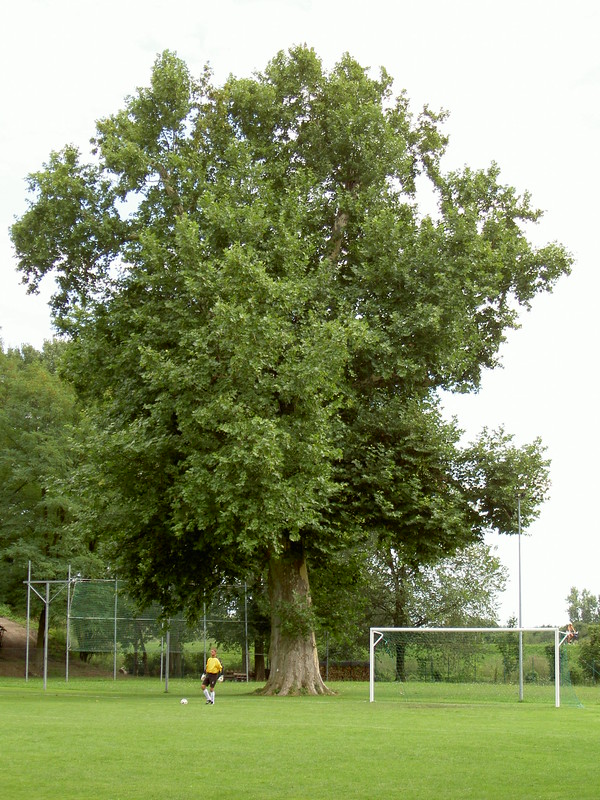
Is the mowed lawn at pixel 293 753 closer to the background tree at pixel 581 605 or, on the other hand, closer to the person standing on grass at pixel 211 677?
the person standing on grass at pixel 211 677

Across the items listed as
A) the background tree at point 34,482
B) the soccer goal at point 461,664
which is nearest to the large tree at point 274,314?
the soccer goal at point 461,664

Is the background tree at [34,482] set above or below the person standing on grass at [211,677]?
above

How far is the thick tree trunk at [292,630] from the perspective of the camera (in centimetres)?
2894

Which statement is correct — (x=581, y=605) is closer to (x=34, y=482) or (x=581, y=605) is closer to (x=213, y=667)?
(x=34, y=482)

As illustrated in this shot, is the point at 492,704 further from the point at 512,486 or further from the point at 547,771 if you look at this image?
the point at 547,771

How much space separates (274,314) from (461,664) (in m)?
12.4

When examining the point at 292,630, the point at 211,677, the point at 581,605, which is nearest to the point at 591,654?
the point at 292,630

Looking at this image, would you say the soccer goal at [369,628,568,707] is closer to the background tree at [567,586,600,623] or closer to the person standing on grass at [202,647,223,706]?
the person standing on grass at [202,647,223,706]

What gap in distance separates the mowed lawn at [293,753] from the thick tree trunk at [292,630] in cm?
613

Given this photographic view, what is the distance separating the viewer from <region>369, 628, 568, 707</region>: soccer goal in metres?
30.2

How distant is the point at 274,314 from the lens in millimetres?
25734

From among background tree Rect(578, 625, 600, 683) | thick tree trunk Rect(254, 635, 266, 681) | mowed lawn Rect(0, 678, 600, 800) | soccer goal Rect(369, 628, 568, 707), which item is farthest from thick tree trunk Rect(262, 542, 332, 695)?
background tree Rect(578, 625, 600, 683)

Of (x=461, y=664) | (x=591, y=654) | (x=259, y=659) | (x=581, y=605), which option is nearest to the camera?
(x=461, y=664)

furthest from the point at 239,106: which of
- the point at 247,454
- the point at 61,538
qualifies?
the point at 61,538
